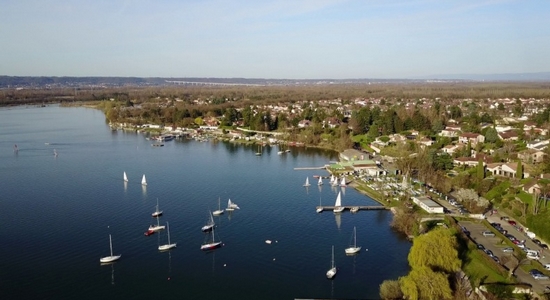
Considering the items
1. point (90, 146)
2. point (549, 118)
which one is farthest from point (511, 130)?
point (90, 146)

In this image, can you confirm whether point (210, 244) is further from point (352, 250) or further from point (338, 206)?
point (338, 206)

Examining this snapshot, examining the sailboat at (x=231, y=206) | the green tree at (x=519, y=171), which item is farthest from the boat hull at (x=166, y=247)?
the green tree at (x=519, y=171)

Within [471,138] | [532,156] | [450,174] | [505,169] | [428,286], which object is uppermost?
[471,138]

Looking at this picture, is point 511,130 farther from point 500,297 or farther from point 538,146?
point 500,297

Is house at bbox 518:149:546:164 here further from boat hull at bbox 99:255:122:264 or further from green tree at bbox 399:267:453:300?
boat hull at bbox 99:255:122:264

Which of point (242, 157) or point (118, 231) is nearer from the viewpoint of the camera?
point (118, 231)

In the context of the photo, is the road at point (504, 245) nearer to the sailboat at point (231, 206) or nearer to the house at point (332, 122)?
the sailboat at point (231, 206)

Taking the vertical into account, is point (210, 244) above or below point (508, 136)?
below

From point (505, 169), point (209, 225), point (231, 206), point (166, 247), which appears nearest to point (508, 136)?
point (505, 169)
